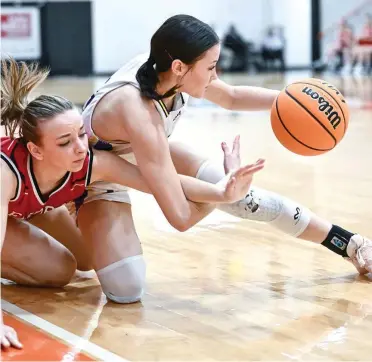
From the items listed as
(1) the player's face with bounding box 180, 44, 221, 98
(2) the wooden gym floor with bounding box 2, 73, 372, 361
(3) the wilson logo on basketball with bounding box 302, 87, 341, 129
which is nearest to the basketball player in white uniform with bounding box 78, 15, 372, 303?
(1) the player's face with bounding box 180, 44, 221, 98

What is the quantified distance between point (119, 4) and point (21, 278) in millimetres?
15267

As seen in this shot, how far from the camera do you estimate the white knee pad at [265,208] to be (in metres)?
3.16

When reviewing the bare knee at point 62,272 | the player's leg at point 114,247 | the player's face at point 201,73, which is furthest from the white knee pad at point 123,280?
the player's face at point 201,73

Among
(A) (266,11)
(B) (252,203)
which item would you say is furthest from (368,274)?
(A) (266,11)

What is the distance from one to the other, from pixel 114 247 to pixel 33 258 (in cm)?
34

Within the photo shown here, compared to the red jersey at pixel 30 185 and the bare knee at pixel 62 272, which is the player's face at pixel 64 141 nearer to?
the red jersey at pixel 30 185

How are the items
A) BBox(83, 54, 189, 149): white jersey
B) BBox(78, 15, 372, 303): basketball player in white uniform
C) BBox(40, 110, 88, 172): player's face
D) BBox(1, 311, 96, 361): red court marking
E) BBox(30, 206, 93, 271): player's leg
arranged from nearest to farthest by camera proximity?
BBox(1, 311, 96, 361): red court marking < BBox(40, 110, 88, 172): player's face < BBox(78, 15, 372, 303): basketball player in white uniform < BBox(83, 54, 189, 149): white jersey < BBox(30, 206, 93, 271): player's leg

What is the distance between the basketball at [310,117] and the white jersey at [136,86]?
0.38 metres

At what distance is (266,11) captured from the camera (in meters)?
19.3

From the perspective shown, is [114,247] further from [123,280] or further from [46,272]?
[46,272]

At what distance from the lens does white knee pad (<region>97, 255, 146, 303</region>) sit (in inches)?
116

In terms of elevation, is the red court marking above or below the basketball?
below

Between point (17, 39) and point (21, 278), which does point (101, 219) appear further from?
point (17, 39)

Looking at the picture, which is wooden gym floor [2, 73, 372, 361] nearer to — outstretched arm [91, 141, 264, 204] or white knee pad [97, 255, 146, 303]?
white knee pad [97, 255, 146, 303]
